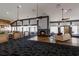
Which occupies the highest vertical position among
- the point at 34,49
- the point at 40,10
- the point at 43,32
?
the point at 40,10

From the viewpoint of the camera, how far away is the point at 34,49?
7.29 ft

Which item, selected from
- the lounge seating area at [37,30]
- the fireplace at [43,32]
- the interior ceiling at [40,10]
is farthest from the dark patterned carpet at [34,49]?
the interior ceiling at [40,10]

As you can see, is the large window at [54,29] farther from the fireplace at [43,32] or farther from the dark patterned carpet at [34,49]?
the dark patterned carpet at [34,49]

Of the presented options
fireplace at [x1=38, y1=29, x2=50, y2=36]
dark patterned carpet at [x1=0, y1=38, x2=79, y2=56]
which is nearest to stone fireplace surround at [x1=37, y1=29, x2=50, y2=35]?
fireplace at [x1=38, y1=29, x2=50, y2=36]

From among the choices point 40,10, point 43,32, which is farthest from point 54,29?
point 40,10

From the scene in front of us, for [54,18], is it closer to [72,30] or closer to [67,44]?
[72,30]

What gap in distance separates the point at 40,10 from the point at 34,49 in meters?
0.96

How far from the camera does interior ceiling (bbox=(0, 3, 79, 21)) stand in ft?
6.94

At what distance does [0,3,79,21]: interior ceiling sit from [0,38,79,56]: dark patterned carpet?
0.61 m

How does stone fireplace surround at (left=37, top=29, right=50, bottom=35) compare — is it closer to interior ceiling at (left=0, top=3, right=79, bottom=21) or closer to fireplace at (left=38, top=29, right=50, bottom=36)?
fireplace at (left=38, top=29, right=50, bottom=36)

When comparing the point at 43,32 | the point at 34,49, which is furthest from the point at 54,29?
the point at 34,49

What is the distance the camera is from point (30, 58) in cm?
222

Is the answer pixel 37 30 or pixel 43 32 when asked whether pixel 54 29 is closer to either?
pixel 43 32

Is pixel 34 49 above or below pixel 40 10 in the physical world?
below
